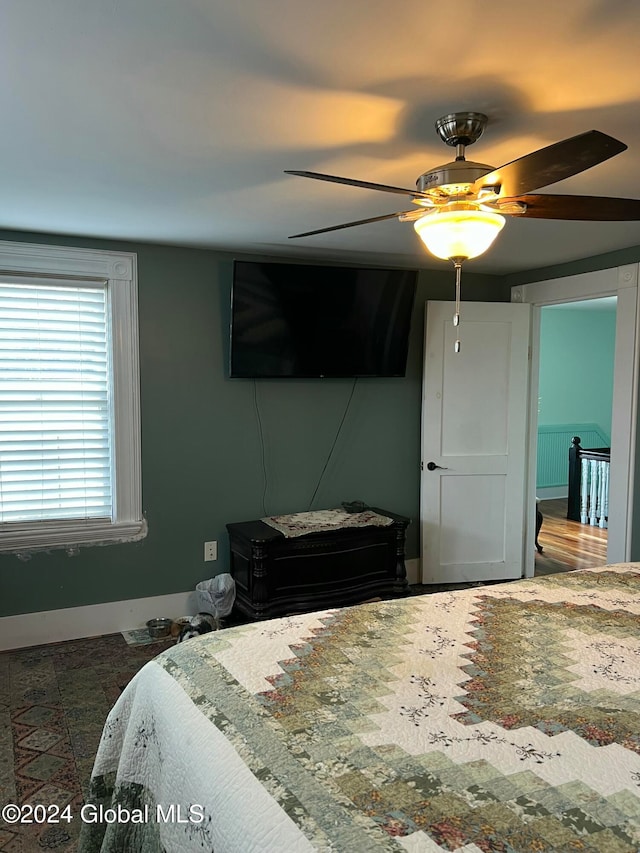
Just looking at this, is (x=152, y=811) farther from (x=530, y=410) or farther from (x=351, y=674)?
(x=530, y=410)

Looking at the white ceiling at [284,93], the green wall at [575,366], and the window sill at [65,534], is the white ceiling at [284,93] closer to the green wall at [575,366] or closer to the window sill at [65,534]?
the window sill at [65,534]

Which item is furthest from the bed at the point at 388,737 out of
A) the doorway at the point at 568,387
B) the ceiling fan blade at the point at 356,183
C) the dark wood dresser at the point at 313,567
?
the doorway at the point at 568,387

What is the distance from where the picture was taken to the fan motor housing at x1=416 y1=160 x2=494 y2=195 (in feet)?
6.21

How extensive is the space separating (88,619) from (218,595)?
2.47ft

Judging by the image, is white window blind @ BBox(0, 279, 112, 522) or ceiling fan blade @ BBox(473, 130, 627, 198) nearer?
ceiling fan blade @ BBox(473, 130, 627, 198)

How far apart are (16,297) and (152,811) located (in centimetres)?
294

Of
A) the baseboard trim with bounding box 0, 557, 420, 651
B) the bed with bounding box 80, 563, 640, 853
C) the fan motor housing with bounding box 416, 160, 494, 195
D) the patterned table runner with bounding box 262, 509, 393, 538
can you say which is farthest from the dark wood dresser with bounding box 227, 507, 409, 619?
the fan motor housing with bounding box 416, 160, 494, 195

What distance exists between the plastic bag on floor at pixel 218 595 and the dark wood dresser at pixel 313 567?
0.05 m

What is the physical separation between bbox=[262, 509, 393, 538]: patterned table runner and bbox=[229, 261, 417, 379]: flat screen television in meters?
0.90

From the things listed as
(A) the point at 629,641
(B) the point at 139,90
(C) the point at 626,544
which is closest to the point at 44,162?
(B) the point at 139,90

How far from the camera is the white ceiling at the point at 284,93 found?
147cm

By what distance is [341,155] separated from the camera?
235cm

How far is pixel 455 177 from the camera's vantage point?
6.26 ft

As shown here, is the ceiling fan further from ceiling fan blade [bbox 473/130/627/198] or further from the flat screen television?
the flat screen television
